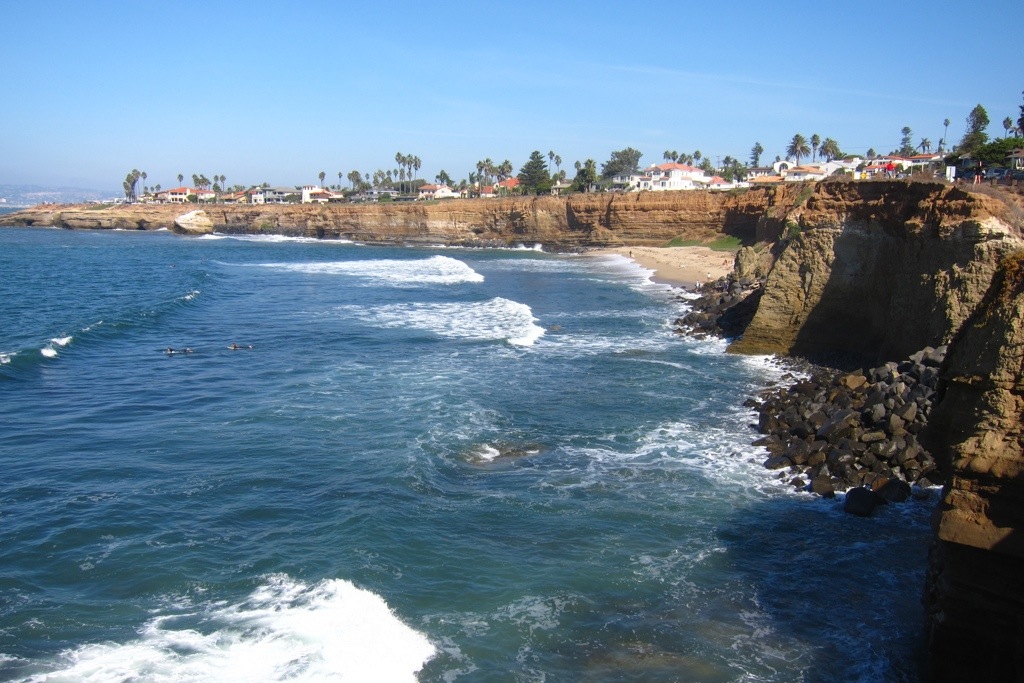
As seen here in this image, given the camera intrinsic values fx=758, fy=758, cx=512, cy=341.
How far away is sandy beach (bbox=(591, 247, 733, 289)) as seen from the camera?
5241 centimetres

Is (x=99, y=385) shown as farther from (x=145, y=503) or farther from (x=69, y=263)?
(x=69, y=263)

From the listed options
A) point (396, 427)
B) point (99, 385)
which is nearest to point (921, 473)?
point (396, 427)

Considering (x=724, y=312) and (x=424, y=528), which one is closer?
(x=424, y=528)

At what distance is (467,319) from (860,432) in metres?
22.8

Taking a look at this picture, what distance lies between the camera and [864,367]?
23422 millimetres


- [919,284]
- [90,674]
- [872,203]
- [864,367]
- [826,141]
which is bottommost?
[90,674]

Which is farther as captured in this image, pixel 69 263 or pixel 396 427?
pixel 69 263

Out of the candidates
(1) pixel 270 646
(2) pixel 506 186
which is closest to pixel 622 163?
(2) pixel 506 186

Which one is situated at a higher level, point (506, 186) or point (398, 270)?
point (506, 186)

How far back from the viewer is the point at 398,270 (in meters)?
63.4

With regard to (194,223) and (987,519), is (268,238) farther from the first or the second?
(987,519)

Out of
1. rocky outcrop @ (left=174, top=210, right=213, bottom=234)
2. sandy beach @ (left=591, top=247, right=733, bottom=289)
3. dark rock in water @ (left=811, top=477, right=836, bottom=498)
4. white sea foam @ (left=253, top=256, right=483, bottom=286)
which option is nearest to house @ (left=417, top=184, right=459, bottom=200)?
rocky outcrop @ (left=174, top=210, right=213, bottom=234)

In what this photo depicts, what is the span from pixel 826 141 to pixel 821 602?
468ft

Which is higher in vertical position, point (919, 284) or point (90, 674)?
point (919, 284)
